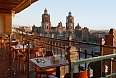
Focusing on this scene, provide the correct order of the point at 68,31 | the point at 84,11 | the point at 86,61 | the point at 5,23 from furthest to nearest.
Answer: the point at 84,11
the point at 5,23
the point at 68,31
the point at 86,61

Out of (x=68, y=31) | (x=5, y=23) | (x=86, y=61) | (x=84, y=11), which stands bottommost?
(x=86, y=61)

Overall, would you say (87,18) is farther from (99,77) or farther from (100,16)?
(99,77)

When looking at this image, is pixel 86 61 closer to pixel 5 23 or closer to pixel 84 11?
pixel 5 23

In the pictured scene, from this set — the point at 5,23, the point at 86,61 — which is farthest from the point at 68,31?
the point at 86,61

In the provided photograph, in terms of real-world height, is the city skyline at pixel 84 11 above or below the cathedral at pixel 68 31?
above

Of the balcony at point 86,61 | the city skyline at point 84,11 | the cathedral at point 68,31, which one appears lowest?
the balcony at point 86,61

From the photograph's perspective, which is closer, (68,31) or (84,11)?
(68,31)

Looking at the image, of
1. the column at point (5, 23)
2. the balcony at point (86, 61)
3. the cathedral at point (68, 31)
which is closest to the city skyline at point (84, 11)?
the cathedral at point (68, 31)

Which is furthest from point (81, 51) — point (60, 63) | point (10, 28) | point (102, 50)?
point (10, 28)

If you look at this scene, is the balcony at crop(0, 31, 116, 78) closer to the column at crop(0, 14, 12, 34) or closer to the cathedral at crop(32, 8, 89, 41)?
the cathedral at crop(32, 8, 89, 41)

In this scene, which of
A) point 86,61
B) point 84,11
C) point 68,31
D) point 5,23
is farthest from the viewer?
point 84,11

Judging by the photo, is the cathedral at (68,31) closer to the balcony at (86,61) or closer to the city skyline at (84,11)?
the city skyline at (84,11)

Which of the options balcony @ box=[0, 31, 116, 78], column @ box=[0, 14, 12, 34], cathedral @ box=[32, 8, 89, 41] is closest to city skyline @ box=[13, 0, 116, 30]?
cathedral @ box=[32, 8, 89, 41]

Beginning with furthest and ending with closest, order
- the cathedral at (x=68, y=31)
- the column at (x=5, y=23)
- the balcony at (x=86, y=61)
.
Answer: the column at (x=5, y=23)
the cathedral at (x=68, y=31)
the balcony at (x=86, y=61)
